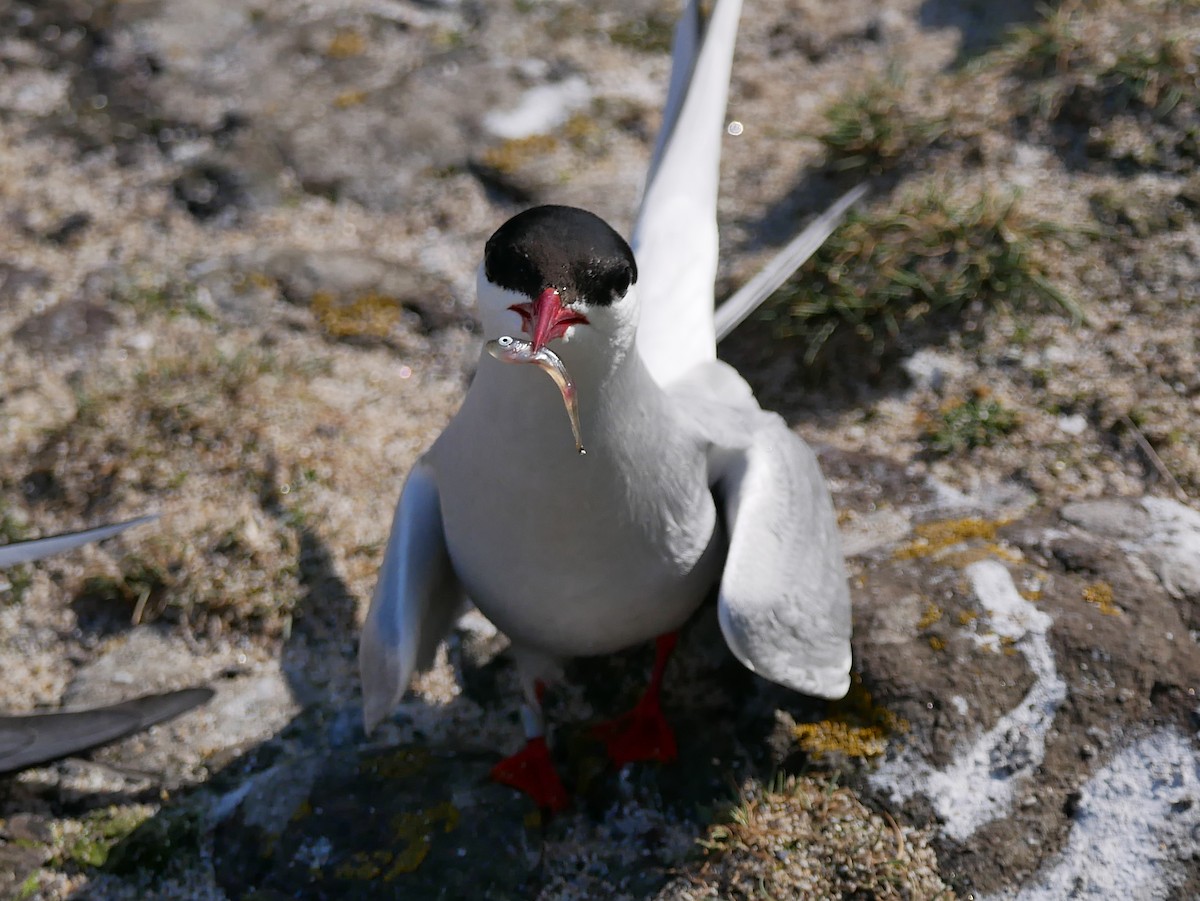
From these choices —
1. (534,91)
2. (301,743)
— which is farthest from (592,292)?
(534,91)

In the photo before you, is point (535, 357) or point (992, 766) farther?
point (992, 766)

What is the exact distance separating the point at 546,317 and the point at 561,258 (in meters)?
0.12

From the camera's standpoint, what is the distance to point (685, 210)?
3.26m

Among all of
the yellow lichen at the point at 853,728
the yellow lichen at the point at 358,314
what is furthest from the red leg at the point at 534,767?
the yellow lichen at the point at 358,314

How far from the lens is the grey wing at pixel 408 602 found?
7.72 ft

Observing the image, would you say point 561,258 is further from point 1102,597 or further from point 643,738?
point 1102,597

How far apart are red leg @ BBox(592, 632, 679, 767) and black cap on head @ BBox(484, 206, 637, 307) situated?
3.16ft

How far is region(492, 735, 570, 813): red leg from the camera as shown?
2.54m

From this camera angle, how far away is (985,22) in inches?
173

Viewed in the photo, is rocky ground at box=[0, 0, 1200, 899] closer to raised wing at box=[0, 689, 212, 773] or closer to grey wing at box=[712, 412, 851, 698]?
raised wing at box=[0, 689, 212, 773]

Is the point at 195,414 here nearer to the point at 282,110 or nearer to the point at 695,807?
the point at 282,110

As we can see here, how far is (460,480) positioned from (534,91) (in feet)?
7.98

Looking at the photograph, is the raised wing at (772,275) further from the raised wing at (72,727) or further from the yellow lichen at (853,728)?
the raised wing at (72,727)

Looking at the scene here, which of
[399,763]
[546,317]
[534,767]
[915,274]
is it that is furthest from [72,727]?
[915,274]
